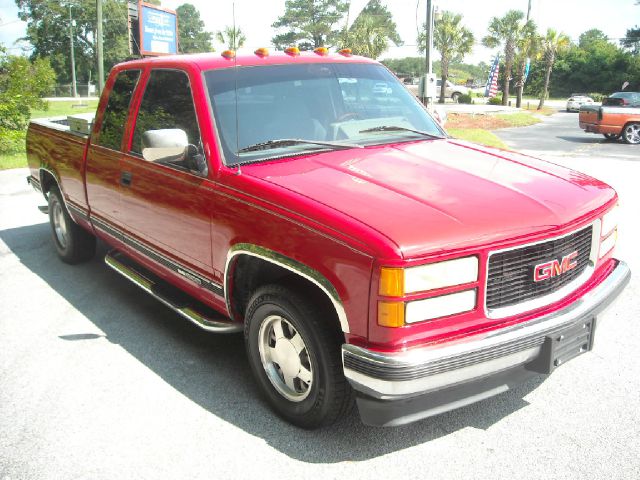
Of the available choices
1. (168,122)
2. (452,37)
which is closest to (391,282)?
(168,122)

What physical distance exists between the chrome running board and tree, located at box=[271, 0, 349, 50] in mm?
62399

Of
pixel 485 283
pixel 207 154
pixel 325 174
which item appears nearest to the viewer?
pixel 485 283

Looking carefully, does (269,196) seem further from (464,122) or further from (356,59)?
(464,122)

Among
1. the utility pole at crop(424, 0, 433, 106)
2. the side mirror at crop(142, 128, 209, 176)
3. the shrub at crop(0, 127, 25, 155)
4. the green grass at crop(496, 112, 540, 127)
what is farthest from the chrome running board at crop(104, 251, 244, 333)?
the green grass at crop(496, 112, 540, 127)

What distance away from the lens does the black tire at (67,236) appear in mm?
6020

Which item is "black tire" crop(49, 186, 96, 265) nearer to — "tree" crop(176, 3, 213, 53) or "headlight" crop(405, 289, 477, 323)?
"headlight" crop(405, 289, 477, 323)

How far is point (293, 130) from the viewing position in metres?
3.80

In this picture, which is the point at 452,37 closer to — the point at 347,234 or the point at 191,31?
the point at 347,234

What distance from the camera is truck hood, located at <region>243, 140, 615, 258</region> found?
2713 mm

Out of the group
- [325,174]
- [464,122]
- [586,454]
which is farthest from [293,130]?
[464,122]

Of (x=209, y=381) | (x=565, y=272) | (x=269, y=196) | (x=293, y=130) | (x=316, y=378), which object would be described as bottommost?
(x=209, y=381)

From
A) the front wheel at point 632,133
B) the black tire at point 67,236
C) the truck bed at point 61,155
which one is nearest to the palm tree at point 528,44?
the front wheel at point 632,133

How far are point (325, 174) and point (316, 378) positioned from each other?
1.03m

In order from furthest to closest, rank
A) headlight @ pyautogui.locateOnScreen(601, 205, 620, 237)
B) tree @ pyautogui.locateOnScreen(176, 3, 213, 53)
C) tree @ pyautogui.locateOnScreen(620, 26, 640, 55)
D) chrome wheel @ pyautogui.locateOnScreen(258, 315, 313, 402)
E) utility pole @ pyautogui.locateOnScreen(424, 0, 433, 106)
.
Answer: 1. tree @ pyautogui.locateOnScreen(176, 3, 213, 53)
2. tree @ pyautogui.locateOnScreen(620, 26, 640, 55)
3. utility pole @ pyautogui.locateOnScreen(424, 0, 433, 106)
4. headlight @ pyautogui.locateOnScreen(601, 205, 620, 237)
5. chrome wheel @ pyautogui.locateOnScreen(258, 315, 313, 402)
